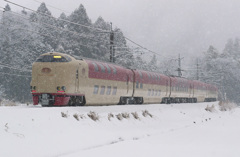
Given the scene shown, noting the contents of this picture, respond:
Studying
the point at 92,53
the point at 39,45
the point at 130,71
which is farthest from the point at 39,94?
the point at 92,53

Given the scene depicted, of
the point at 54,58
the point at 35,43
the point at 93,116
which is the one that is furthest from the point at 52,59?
the point at 35,43

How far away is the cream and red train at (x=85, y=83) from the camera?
1608 centimetres

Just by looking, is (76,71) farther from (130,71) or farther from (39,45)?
(39,45)

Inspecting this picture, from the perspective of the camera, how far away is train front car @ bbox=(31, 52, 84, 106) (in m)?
16.0

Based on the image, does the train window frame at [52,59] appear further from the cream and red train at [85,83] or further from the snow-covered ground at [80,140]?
the snow-covered ground at [80,140]

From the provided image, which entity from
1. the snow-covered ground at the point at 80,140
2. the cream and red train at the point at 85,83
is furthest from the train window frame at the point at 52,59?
the snow-covered ground at the point at 80,140

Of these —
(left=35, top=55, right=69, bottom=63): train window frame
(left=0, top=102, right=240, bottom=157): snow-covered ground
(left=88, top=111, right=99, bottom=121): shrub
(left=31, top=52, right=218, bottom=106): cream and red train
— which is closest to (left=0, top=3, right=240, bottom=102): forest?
(left=31, top=52, right=218, bottom=106): cream and red train

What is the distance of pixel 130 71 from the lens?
2423 cm

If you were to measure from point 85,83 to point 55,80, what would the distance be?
1.97 metres

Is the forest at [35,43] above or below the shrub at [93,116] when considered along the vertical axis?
above

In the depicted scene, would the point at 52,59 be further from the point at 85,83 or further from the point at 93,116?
the point at 93,116

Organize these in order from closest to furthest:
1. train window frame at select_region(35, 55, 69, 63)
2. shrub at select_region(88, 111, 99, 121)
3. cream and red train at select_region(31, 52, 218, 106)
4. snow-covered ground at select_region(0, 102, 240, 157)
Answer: snow-covered ground at select_region(0, 102, 240, 157), shrub at select_region(88, 111, 99, 121), cream and red train at select_region(31, 52, 218, 106), train window frame at select_region(35, 55, 69, 63)

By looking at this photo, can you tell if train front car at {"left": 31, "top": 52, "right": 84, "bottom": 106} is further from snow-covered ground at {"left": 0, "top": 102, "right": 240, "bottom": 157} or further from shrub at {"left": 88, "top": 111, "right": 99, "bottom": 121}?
shrub at {"left": 88, "top": 111, "right": 99, "bottom": 121}

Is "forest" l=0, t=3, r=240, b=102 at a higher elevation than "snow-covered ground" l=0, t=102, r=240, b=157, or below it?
higher
